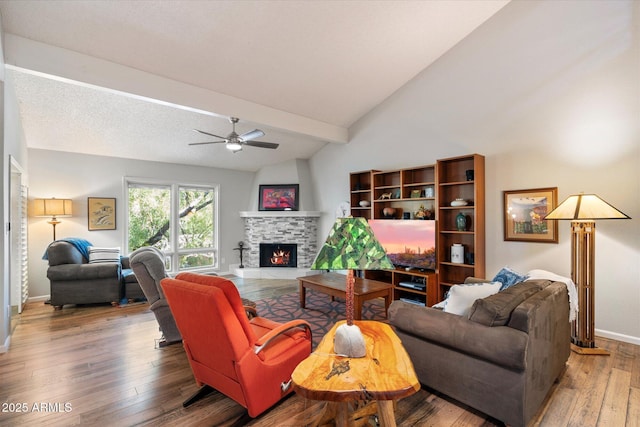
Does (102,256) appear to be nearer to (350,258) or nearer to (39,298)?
(39,298)

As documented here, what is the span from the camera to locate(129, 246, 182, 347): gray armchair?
305 cm

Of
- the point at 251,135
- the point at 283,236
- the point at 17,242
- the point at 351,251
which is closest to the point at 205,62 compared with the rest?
the point at 251,135

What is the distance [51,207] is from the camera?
475 centimetres

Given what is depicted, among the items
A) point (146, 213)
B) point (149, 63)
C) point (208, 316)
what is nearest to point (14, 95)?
point (149, 63)

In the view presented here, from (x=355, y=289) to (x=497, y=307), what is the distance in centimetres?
200

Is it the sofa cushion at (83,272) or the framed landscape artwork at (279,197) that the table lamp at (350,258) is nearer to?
the sofa cushion at (83,272)

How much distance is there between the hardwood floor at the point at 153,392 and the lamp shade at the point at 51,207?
2.04 meters

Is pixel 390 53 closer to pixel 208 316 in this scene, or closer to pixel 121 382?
pixel 208 316

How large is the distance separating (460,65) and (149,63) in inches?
Result: 162

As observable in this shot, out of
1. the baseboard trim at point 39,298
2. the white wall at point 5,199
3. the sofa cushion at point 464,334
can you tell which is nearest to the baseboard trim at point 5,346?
the white wall at point 5,199

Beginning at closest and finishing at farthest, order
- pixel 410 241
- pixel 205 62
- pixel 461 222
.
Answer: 1. pixel 205 62
2. pixel 461 222
3. pixel 410 241

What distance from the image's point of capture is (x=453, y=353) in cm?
211

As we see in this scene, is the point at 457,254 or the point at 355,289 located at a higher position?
the point at 457,254

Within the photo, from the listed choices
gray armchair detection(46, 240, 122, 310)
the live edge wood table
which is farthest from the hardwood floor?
gray armchair detection(46, 240, 122, 310)
